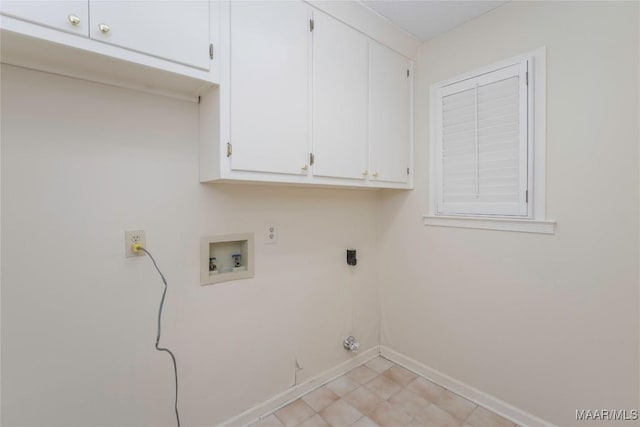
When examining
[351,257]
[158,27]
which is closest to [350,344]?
[351,257]

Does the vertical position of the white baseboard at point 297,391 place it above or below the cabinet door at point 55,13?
below

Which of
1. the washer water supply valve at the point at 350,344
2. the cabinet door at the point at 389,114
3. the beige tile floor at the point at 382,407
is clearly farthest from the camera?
the washer water supply valve at the point at 350,344

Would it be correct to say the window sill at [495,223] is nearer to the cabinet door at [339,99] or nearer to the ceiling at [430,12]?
the cabinet door at [339,99]

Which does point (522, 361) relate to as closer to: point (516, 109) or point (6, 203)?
point (516, 109)

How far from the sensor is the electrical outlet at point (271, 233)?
1807 millimetres

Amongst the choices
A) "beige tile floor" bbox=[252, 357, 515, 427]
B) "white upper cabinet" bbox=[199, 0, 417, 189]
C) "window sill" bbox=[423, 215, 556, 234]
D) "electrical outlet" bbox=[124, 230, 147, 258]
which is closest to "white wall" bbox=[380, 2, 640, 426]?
"window sill" bbox=[423, 215, 556, 234]

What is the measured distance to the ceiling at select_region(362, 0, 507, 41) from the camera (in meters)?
1.76

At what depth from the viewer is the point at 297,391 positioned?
1.96m

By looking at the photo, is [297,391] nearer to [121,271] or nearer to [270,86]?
[121,271]

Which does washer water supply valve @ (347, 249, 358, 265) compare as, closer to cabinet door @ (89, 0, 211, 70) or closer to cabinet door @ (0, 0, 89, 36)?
cabinet door @ (89, 0, 211, 70)

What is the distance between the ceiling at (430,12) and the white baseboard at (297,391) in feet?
7.91

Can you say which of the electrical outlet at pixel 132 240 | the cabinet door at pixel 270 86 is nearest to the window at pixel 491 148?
the cabinet door at pixel 270 86

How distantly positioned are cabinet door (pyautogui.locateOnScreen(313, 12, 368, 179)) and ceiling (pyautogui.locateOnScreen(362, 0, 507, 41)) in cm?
23

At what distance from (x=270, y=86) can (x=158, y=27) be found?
0.50 metres
